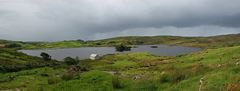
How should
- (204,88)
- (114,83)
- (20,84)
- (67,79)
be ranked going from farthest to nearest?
(20,84), (67,79), (114,83), (204,88)

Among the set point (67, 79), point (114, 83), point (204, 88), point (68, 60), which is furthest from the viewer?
point (68, 60)

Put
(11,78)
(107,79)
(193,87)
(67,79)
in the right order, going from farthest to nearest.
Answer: (11,78)
(67,79)
(107,79)
(193,87)

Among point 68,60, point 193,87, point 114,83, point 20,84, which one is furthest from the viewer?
point 68,60

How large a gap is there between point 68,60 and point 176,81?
68404mm

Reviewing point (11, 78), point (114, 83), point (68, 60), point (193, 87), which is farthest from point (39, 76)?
point (68, 60)

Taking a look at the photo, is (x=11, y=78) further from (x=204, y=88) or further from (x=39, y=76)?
(x=204, y=88)

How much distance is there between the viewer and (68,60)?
99125 mm

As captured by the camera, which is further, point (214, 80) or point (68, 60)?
point (68, 60)

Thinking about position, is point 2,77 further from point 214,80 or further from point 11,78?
point 214,80

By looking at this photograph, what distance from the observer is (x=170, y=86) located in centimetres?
3142

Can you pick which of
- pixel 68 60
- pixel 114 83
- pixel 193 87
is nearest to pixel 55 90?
pixel 114 83

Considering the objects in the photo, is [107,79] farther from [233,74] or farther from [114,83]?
[233,74]

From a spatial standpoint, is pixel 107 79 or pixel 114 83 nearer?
pixel 114 83

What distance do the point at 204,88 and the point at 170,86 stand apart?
603 cm
